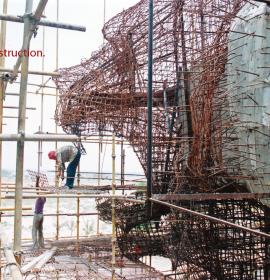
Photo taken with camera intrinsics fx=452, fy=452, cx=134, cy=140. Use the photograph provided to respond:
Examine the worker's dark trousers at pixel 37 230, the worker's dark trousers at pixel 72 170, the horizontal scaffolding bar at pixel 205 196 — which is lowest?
the worker's dark trousers at pixel 37 230

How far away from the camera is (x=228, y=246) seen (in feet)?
21.2

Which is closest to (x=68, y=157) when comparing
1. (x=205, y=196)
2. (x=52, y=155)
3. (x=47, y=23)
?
(x=52, y=155)

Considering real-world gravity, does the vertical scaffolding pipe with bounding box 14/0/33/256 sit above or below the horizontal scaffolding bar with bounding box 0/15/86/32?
below

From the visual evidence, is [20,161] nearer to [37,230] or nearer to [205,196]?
[205,196]

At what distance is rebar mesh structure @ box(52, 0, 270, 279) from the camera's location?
5.36 metres

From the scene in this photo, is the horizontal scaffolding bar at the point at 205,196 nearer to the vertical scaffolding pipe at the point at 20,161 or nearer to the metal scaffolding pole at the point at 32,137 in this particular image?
the metal scaffolding pole at the point at 32,137

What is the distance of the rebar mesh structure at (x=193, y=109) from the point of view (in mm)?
5363

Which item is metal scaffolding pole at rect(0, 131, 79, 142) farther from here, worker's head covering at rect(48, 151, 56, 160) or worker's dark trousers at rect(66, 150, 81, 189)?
worker's head covering at rect(48, 151, 56, 160)

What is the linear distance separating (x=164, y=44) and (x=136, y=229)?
396cm

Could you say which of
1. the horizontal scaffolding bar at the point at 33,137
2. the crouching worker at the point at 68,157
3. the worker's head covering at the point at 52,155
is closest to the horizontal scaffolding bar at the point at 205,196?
the horizontal scaffolding bar at the point at 33,137

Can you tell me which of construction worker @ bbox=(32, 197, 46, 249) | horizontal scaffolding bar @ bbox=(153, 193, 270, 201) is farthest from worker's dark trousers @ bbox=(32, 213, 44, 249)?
horizontal scaffolding bar @ bbox=(153, 193, 270, 201)

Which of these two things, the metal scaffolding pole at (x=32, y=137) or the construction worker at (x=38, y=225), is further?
the construction worker at (x=38, y=225)

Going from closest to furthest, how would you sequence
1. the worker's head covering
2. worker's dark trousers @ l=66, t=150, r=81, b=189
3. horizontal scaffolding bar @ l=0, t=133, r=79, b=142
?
horizontal scaffolding bar @ l=0, t=133, r=79, b=142 < worker's dark trousers @ l=66, t=150, r=81, b=189 < the worker's head covering

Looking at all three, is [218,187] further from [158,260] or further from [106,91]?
[158,260]
